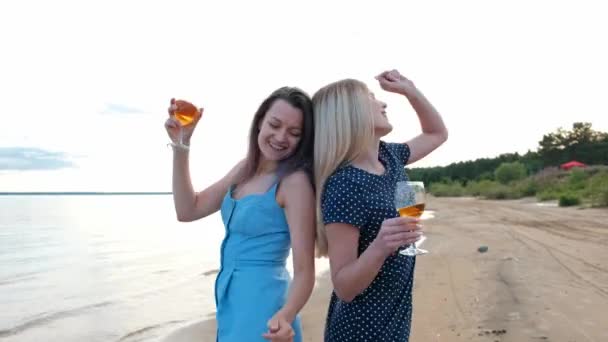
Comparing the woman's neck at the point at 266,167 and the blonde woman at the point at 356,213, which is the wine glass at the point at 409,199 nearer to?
the blonde woman at the point at 356,213

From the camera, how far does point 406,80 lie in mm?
2533

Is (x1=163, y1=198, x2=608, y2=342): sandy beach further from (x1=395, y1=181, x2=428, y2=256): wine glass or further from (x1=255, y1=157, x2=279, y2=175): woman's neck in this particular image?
(x1=395, y1=181, x2=428, y2=256): wine glass

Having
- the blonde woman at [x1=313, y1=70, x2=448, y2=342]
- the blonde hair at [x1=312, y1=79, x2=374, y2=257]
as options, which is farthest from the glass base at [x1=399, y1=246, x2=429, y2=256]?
the blonde hair at [x1=312, y1=79, x2=374, y2=257]

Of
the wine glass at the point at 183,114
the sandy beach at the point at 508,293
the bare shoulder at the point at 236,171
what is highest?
the wine glass at the point at 183,114

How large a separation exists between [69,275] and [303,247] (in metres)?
11.6

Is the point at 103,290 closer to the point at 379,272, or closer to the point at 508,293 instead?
the point at 508,293

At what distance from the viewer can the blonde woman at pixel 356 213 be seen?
203cm

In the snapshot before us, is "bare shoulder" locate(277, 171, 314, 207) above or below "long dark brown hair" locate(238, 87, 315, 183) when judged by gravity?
below

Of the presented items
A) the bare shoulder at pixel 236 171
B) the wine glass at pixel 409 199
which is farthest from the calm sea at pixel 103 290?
the wine glass at pixel 409 199

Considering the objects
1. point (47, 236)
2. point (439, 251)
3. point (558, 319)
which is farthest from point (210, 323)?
point (47, 236)

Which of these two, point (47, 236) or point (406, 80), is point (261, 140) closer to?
point (406, 80)

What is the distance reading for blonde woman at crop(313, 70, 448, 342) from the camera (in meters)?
2.03

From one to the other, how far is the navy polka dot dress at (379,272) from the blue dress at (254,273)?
222 millimetres

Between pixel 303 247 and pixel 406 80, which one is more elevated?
pixel 406 80
